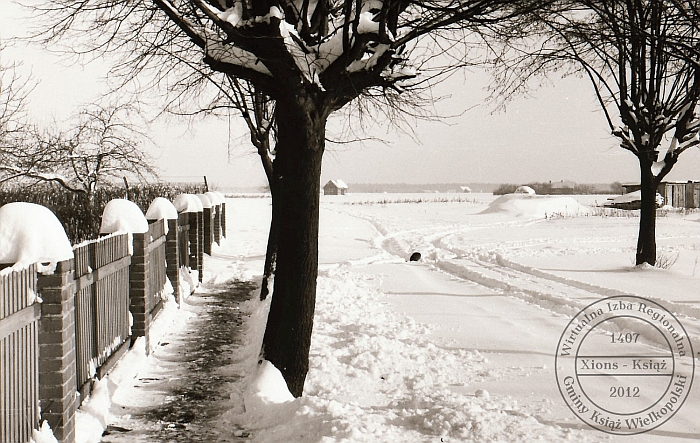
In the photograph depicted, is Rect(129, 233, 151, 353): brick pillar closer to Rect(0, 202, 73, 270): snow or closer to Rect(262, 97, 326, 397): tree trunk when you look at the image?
Rect(262, 97, 326, 397): tree trunk

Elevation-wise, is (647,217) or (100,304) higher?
(647,217)

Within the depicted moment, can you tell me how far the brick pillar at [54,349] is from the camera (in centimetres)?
406

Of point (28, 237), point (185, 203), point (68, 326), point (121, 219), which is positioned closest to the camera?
point (28, 237)

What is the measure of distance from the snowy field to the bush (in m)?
4.32

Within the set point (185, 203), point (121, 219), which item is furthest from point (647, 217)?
point (121, 219)

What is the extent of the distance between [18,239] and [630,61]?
13.5 m

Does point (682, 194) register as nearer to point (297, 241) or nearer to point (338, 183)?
point (297, 241)

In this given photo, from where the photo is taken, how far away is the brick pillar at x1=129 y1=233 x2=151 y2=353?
723cm

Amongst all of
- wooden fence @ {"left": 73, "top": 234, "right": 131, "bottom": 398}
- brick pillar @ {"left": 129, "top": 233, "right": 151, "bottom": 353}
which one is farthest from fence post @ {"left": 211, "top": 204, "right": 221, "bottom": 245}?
wooden fence @ {"left": 73, "top": 234, "right": 131, "bottom": 398}

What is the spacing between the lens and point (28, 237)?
3781mm

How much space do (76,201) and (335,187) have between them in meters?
79.3

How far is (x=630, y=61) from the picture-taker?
44.8ft

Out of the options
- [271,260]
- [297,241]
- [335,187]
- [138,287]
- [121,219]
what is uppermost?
[335,187]

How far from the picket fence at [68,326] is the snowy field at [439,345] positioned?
461 millimetres
